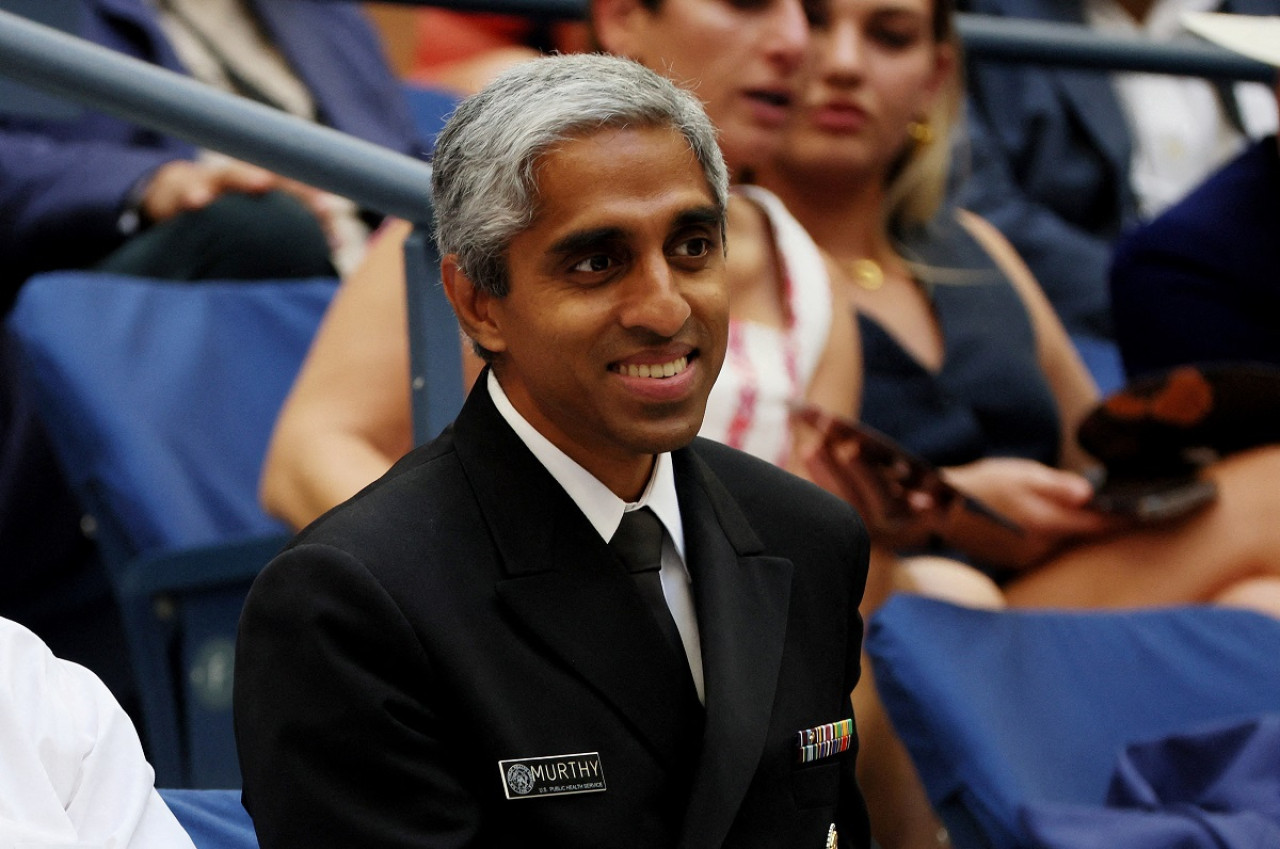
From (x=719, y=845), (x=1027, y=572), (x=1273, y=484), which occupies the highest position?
(x=719, y=845)

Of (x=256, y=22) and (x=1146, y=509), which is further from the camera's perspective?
(x=256, y=22)

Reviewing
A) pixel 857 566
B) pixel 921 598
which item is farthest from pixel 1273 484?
pixel 857 566

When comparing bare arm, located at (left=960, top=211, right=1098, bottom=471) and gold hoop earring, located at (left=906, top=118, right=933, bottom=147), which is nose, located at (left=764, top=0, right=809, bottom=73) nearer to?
gold hoop earring, located at (left=906, top=118, right=933, bottom=147)

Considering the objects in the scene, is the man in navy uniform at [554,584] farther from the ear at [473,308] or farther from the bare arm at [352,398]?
the bare arm at [352,398]

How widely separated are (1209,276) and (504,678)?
1.75 meters

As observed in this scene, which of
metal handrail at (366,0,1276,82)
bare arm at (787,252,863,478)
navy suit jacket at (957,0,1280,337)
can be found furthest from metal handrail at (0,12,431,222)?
navy suit jacket at (957,0,1280,337)

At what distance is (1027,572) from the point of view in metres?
2.49

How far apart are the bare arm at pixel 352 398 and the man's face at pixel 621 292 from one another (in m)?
0.82

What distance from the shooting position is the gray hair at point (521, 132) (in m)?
1.32

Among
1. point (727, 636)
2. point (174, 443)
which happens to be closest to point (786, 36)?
point (174, 443)

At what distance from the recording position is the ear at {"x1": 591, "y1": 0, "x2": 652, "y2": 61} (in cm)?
239

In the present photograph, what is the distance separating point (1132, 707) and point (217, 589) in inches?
42.6

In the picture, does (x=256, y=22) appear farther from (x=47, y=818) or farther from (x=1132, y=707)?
(x=47, y=818)

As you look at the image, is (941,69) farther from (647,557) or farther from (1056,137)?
(647,557)
